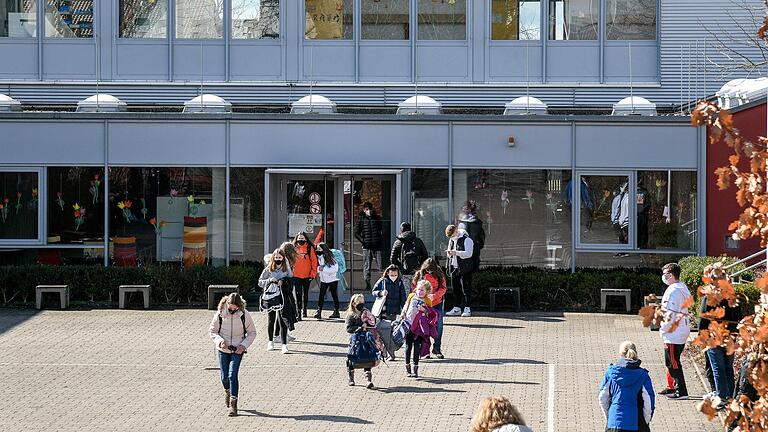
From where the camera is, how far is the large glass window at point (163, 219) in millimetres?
23609

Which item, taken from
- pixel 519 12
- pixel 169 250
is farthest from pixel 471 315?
pixel 519 12

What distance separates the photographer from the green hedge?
22.6 metres

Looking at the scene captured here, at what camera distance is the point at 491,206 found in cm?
2348

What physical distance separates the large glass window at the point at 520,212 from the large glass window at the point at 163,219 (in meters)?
4.98

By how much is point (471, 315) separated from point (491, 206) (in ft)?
9.27

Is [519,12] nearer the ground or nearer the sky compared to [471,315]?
nearer the sky

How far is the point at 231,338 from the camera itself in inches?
522

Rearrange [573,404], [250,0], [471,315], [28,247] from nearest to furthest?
[573,404]
[471,315]
[28,247]
[250,0]

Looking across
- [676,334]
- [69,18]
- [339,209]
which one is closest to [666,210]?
[339,209]

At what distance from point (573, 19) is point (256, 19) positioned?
8098 mm

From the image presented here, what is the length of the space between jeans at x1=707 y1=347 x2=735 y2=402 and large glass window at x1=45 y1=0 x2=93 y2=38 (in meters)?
21.6

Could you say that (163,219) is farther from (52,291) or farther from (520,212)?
(520,212)

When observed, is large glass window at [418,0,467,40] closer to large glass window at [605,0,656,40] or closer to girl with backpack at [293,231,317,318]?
large glass window at [605,0,656,40]

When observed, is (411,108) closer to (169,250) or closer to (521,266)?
(521,266)
